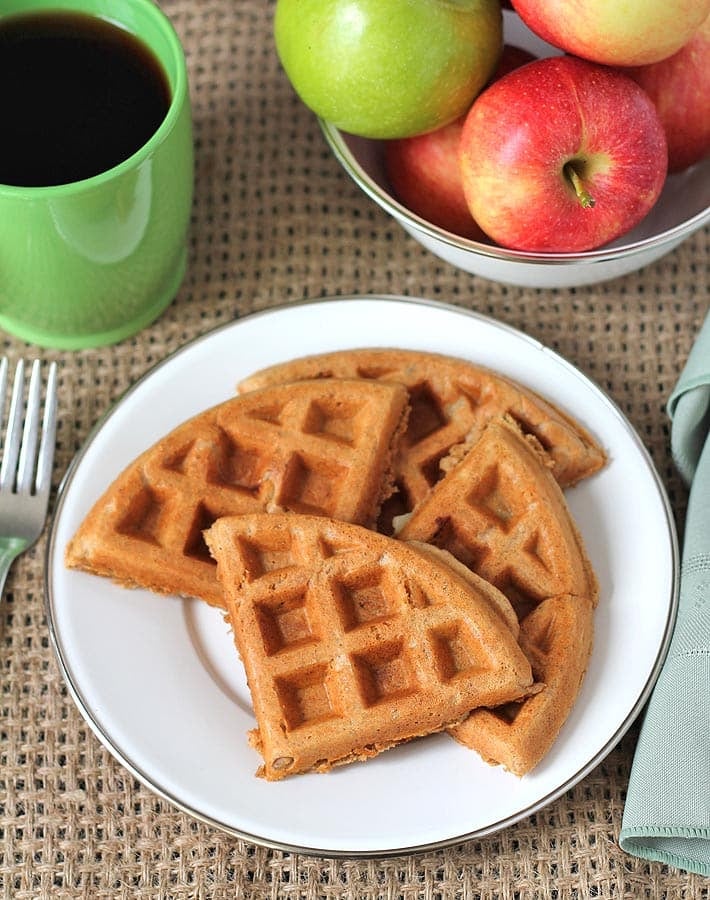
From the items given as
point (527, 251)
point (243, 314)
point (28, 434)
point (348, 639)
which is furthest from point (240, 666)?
point (527, 251)

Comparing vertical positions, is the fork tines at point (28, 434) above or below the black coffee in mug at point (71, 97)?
below

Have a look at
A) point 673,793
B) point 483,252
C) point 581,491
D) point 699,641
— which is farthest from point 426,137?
point 673,793

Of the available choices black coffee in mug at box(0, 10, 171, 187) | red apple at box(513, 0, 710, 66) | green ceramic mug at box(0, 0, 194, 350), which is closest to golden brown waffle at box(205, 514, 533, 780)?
green ceramic mug at box(0, 0, 194, 350)

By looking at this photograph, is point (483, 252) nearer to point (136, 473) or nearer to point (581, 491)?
point (581, 491)

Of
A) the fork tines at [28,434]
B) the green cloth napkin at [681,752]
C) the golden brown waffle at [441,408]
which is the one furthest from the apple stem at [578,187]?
the fork tines at [28,434]

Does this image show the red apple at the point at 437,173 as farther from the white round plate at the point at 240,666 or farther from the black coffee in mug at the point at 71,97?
the black coffee in mug at the point at 71,97

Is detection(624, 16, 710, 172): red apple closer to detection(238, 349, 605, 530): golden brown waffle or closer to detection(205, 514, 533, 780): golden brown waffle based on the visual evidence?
detection(238, 349, 605, 530): golden brown waffle

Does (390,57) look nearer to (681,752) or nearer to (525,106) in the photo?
(525,106)
